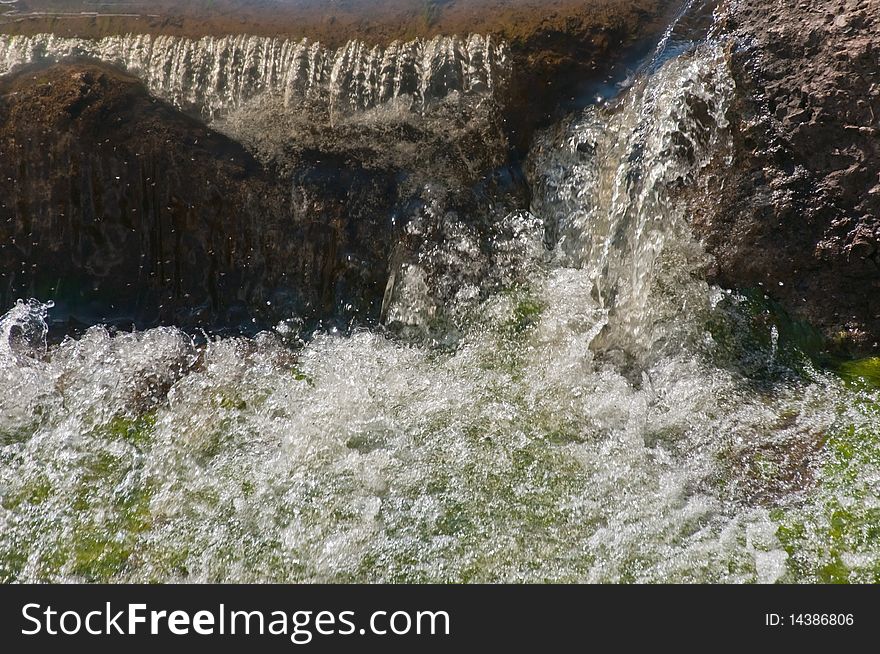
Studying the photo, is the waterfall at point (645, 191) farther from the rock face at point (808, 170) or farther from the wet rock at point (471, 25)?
the wet rock at point (471, 25)

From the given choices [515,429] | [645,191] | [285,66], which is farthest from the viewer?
[285,66]

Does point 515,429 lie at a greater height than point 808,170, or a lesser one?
lesser

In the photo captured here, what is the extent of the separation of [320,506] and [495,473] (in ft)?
2.36

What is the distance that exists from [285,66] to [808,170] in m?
2.75

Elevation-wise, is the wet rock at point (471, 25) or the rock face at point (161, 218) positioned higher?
the wet rock at point (471, 25)

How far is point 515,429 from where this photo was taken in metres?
3.66

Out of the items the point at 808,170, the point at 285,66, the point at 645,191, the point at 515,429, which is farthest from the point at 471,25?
the point at 515,429

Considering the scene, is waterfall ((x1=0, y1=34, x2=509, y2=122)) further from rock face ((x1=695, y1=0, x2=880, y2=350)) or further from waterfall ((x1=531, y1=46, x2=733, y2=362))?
rock face ((x1=695, y1=0, x2=880, y2=350))

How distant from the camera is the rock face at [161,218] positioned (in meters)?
4.62

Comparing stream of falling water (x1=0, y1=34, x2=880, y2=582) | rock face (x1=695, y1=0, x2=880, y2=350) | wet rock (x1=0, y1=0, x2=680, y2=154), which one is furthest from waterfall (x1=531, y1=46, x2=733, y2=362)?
wet rock (x1=0, y1=0, x2=680, y2=154)

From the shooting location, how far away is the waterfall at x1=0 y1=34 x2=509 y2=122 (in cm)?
456

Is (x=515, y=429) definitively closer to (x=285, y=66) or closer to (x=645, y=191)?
(x=645, y=191)

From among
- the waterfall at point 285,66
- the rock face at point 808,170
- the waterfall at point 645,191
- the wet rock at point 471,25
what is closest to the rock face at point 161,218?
the waterfall at point 285,66

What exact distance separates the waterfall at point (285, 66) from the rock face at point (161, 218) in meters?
0.13
